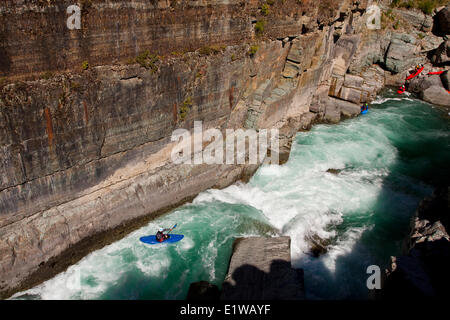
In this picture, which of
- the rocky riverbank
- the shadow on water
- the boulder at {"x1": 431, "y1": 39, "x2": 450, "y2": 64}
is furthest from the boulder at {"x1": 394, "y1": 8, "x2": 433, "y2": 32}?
the rocky riverbank

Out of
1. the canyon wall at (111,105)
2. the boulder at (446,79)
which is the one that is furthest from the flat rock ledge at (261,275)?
the boulder at (446,79)

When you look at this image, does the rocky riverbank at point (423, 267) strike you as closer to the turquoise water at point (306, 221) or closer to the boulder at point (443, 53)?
the turquoise water at point (306, 221)

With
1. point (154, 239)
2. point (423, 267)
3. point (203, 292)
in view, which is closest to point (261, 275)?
point (203, 292)

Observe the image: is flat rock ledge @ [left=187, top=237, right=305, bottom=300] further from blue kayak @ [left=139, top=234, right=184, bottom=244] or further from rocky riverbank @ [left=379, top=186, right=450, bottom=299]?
rocky riverbank @ [left=379, top=186, right=450, bottom=299]

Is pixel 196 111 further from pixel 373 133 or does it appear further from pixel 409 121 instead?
pixel 409 121

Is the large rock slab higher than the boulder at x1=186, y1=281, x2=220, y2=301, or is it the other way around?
the large rock slab

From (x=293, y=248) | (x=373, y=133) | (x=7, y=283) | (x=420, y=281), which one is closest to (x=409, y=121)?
(x=373, y=133)

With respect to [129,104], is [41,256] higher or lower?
lower
